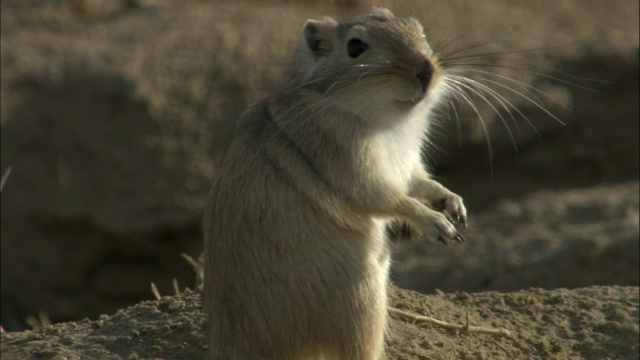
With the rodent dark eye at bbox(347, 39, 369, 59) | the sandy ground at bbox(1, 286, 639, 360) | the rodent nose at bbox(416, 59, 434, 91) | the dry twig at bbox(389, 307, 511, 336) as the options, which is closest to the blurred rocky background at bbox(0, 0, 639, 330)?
Result: the sandy ground at bbox(1, 286, 639, 360)

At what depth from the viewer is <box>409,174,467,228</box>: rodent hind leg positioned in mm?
5633

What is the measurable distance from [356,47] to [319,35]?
0.29 metres

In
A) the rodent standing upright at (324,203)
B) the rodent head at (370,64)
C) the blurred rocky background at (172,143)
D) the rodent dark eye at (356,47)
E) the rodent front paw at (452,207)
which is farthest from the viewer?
the blurred rocky background at (172,143)

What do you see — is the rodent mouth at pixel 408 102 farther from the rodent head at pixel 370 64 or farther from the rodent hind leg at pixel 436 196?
the rodent hind leg at pixel 436 196

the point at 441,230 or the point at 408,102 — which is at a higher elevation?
the point at 408,102

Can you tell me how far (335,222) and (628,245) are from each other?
3.97 m

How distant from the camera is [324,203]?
201 inches

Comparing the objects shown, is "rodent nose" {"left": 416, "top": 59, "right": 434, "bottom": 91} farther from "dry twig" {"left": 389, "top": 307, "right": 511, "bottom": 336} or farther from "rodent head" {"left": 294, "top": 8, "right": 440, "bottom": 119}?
"dry twig" {"left": 389, "top": 307, "right": 511, "bottom": 336}

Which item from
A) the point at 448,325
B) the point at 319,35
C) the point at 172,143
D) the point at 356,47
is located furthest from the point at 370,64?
the point at 172,143

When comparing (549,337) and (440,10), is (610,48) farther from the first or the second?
(549,337)

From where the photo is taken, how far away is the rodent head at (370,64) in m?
5.17

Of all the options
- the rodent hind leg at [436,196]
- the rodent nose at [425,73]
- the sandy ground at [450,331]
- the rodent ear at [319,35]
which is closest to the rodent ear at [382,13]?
the rodent ear at [319,35]

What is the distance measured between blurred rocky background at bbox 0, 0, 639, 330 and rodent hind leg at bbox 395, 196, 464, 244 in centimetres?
396

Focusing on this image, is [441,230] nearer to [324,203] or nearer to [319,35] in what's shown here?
[324,203]
